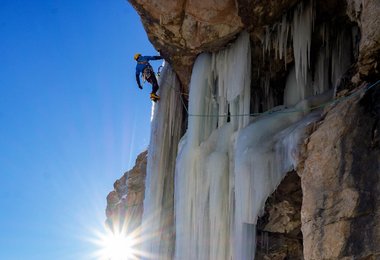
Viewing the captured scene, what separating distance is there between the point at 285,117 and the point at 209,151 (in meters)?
1.42

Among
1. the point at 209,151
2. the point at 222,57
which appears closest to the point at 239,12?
the point at 222,57

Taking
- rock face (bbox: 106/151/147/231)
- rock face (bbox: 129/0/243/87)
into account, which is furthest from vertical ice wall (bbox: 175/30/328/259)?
rock face (bbox: 106/151/147/231)

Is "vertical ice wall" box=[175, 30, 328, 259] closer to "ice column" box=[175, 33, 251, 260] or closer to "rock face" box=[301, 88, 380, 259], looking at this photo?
"ice column" box=[175, 33, 251, 260]

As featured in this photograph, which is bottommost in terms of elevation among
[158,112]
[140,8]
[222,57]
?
[158,112]

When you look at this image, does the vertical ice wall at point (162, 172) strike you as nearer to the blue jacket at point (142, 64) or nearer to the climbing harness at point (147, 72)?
the climbing harness at point (147, 72)

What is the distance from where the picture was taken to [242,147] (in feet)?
24.9

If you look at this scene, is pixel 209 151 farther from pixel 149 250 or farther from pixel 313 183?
pixel 313 183

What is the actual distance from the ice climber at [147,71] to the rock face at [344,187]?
5346mm

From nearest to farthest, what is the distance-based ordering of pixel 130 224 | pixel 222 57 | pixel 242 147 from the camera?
1. pixel 242 147
2. pixel 222 57
3. pixel 130 224

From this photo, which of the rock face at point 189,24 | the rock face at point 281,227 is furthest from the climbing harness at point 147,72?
the rock face at point 281,227

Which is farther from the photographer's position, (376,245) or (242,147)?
(242,147)

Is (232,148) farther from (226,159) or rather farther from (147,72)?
(147,72)

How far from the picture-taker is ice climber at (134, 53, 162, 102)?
10.4m

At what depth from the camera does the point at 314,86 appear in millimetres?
8484
